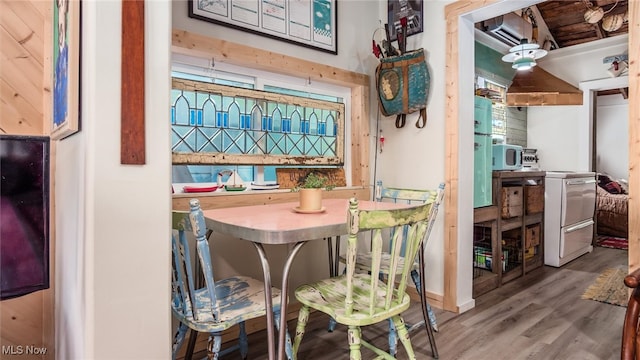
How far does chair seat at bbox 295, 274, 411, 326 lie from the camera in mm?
1505

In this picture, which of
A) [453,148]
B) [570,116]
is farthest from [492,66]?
[453,148]

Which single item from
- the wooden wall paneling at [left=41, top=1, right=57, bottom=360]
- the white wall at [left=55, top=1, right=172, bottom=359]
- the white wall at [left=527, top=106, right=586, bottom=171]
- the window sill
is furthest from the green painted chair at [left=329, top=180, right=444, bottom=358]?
the white wall at [left=527, top=106, right=586, bottom=171]

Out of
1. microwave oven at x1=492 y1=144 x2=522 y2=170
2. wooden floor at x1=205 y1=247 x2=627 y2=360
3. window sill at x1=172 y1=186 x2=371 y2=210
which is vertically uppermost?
microwave oven at x1=492 y1=144 x2=522 y2=170

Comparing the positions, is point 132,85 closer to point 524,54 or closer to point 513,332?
point 513,332

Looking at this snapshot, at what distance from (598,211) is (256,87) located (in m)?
5.58

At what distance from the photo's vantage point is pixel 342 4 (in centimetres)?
299

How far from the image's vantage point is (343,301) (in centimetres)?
166

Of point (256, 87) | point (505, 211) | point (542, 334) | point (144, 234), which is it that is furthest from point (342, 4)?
point (542, 334)

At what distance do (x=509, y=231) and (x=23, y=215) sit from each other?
152 inches

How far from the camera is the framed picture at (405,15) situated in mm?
2934

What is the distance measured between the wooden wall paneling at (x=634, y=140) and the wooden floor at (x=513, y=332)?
679 millimetres

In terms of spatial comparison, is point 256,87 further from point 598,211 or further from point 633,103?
point 598,211

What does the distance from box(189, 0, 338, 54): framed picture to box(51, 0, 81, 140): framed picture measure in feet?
2.87

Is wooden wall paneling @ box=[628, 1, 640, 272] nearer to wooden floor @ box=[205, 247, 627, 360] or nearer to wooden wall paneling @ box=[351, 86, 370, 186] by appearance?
wooden floor @ box=[205, 247, 627, 360]
